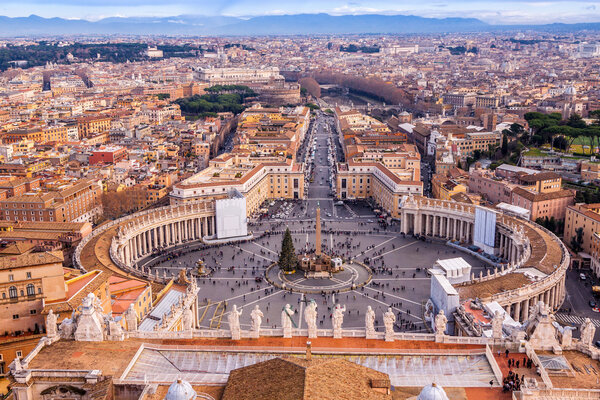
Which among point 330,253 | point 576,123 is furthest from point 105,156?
point 576,123

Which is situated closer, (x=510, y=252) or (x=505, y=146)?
(x=510, y=252)

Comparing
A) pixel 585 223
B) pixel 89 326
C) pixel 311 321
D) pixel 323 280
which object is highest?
pixel 89 326

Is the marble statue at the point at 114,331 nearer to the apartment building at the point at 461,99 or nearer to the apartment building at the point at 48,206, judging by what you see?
the apartment building at the point at 48,206

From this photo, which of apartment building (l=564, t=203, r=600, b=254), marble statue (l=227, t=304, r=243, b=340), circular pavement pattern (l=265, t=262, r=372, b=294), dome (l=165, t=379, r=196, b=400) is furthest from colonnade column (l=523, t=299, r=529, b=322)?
dome (l=165, t=379, r=196, b=400)

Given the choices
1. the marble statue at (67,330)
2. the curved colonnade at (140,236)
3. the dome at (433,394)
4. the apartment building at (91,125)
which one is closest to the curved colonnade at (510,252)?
the dome at (433,394)

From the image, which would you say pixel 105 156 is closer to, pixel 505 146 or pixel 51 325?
pixel 505 146

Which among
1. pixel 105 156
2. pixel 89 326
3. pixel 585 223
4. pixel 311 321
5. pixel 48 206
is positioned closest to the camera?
pixel 89 326

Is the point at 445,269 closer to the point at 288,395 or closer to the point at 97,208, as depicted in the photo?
the point at 288,395

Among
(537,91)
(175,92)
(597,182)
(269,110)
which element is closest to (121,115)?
(269,110)
